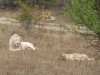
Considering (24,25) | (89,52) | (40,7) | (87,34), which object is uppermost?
(87,34)

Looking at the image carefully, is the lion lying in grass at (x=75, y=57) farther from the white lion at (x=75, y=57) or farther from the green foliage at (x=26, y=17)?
the green foliage at (x=26, y=17)

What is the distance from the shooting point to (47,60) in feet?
39.9

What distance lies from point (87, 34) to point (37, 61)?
6.30ft

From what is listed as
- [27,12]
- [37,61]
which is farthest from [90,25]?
[27,12]

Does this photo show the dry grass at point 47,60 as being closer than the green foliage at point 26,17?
Yes

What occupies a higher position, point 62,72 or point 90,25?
point 90,25

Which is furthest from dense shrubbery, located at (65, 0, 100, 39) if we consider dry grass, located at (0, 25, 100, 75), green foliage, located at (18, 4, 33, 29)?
green foliage, located at (18, 4, 33, 29)

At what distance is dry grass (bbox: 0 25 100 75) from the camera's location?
10.8m

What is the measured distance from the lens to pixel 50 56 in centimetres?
1280

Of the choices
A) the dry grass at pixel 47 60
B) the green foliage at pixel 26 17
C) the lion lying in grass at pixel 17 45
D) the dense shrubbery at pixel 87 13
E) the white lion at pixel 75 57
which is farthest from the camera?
the green foliage at pixel 26 17

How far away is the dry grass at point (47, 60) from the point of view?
10773mm

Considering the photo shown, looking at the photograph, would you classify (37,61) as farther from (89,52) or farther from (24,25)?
(24,25)

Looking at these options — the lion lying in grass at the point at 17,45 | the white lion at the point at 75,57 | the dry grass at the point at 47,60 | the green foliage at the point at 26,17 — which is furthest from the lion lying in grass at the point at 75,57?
the green foliage at the point at 26,17

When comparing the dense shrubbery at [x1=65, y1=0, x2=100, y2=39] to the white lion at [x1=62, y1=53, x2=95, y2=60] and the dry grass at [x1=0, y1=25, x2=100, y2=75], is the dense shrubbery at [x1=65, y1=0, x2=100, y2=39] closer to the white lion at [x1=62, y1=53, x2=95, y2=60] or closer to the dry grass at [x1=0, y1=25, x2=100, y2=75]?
the dry grass at [x1=0, y1=25, x2=100, y2=75]
